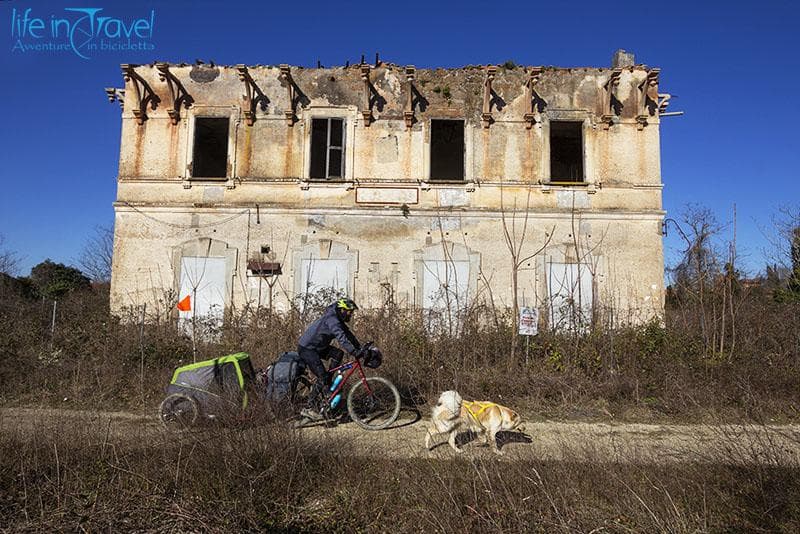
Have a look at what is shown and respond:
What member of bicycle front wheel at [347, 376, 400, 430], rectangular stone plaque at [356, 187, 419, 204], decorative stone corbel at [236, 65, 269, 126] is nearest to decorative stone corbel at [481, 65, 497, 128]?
rectangular stone plaque at [356, 187, 419, 204]

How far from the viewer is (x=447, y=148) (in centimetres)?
1842

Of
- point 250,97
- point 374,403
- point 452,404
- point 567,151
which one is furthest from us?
point 567,151

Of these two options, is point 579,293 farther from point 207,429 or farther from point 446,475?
point 207,429

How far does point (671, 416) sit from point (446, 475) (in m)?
5.38

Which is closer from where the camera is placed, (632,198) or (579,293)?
(579,293)

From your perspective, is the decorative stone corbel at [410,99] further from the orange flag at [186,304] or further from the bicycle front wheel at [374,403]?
the bicycle front wheel at [374,403]

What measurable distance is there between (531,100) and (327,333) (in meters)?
10.8

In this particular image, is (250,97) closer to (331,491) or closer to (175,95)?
(175,95)

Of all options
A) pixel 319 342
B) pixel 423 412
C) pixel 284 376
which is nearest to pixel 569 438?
pixel 423 412

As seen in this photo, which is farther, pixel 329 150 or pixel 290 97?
pixel 329 150

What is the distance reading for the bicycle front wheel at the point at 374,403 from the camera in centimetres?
752

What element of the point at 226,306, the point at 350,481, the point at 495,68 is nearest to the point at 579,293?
the point at 495,68

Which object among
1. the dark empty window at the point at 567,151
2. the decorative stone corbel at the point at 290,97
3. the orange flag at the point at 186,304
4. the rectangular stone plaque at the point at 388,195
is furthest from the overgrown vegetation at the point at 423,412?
the decorative stone corbel at the point at 290,97

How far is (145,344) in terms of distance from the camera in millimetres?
11102
